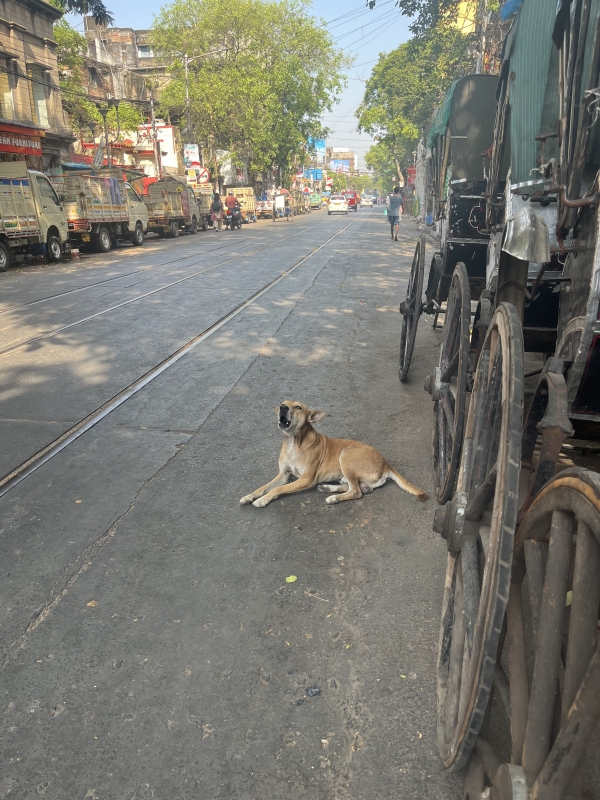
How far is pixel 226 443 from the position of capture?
15.9 ft

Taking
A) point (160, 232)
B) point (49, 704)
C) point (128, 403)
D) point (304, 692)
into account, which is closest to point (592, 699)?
point (304, 692)

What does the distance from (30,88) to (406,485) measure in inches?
1160

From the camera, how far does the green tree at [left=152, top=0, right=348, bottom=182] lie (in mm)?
39031

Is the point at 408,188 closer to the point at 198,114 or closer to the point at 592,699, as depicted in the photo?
the point at 198,114

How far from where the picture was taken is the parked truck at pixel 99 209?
19062 mm

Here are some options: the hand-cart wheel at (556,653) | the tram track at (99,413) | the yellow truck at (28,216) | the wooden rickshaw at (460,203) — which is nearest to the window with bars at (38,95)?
the yellow truck at (28,216)

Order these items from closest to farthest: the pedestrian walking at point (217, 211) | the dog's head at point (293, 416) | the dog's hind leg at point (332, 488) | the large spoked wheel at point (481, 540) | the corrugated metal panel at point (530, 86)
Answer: the large spoked wheel at point (481, 540) < the corrugated metal panel at point (530, 86) < the dog's head at point (293, 416) < the dog's hind leg at point (332, 488) < the pedestrian walking at point (217, 211)

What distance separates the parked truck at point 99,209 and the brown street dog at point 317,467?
692 inches

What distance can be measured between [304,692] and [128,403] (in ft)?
12.7

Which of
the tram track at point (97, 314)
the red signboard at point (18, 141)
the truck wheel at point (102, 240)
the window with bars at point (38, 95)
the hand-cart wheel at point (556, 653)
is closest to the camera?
the hand-cart wheel at point (556, 653)

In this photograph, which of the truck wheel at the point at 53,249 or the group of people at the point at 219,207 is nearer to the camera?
the truck wheel at the point at 53,249

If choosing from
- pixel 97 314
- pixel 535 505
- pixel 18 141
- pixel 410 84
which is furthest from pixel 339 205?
pixel 535 505

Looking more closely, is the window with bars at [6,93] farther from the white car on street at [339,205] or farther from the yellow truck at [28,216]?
the white car on street at [339,205]

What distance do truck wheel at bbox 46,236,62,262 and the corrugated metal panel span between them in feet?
53.8
